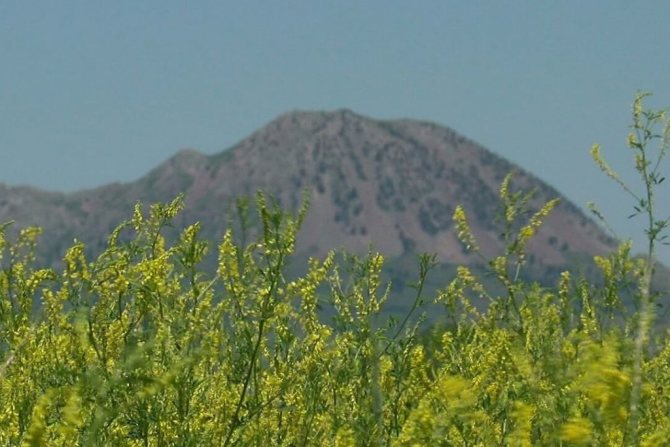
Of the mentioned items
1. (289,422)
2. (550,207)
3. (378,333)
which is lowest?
(289,422)

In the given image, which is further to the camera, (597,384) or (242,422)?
(242,422)

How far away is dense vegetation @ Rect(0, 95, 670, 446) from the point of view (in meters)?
5.84

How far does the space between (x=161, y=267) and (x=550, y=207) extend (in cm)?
318

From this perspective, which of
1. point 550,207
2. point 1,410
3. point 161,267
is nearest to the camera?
point 161,267

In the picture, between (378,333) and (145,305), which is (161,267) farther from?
(378,333)

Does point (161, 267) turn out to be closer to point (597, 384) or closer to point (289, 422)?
point (289, 422)

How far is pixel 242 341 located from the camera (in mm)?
7309

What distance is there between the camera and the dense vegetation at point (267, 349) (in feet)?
19.2

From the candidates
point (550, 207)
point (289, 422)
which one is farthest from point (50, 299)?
point (550, 207)

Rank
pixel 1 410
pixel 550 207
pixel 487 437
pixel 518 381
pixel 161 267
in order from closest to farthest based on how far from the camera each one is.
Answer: pixel 487 437
pixel 161 267
pixel 1 410
pixel 518 381
pixel 550 207

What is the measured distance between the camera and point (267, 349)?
7668 millimetres

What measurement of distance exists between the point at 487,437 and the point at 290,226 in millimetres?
1166

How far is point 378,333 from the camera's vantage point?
757 centimetres

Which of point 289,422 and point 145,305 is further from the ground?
point 145,305
